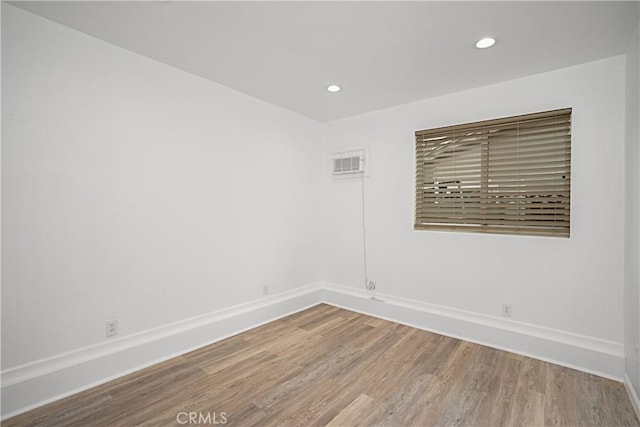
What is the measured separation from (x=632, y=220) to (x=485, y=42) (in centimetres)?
162

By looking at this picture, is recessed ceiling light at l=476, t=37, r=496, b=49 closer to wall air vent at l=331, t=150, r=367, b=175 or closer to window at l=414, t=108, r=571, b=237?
window at l=414, t=108, r=571, b=237

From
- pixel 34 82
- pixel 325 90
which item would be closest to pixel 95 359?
pixel 34 82

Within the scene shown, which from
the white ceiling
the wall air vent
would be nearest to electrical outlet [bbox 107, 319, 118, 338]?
the white ceiling

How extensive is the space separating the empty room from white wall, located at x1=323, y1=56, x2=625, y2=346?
19 millimetres

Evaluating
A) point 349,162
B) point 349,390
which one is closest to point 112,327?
point 349,390

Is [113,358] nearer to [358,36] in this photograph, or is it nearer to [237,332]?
[237,332]

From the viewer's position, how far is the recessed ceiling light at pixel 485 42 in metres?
2.12

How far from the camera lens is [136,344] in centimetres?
240

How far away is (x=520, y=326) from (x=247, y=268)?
8.90ft

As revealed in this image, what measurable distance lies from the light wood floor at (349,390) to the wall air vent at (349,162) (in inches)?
81.5

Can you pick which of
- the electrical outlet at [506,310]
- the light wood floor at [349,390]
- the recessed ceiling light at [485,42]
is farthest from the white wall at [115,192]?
the electrical outlet at [506,310]

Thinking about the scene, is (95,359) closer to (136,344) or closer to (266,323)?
(136,344)

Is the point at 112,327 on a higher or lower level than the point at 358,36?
lower
